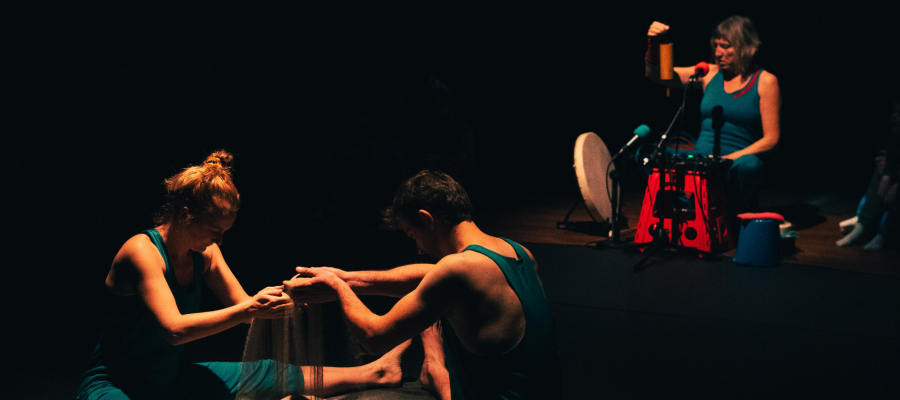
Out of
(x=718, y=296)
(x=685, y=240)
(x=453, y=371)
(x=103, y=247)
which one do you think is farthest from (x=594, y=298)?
(x=103, y=247)

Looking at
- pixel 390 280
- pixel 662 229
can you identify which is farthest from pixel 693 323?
pixel 390 280

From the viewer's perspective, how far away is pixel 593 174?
5156 millimetres

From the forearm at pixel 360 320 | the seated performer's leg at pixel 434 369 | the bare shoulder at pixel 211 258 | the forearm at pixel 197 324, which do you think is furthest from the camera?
the seated performer's leg at pixel 434 369

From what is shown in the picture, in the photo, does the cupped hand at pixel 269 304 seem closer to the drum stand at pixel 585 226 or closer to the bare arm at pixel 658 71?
the drum stand at pixel 585 226

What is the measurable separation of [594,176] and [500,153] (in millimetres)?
3596

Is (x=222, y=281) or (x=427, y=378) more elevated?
(x=222, y=281)

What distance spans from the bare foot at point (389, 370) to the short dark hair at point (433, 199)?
1.02 m

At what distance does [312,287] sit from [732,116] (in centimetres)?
364

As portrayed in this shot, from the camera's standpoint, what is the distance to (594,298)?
3.79m

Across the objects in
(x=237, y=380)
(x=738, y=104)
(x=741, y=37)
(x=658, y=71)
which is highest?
(x=741, y=37)

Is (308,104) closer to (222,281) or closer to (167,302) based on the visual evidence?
(222,281)

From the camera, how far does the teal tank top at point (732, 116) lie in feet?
15.8

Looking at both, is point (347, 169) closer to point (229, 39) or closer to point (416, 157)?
point (416, 157)

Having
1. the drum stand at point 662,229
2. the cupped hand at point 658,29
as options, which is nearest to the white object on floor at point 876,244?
the drum stand at point 662,229
